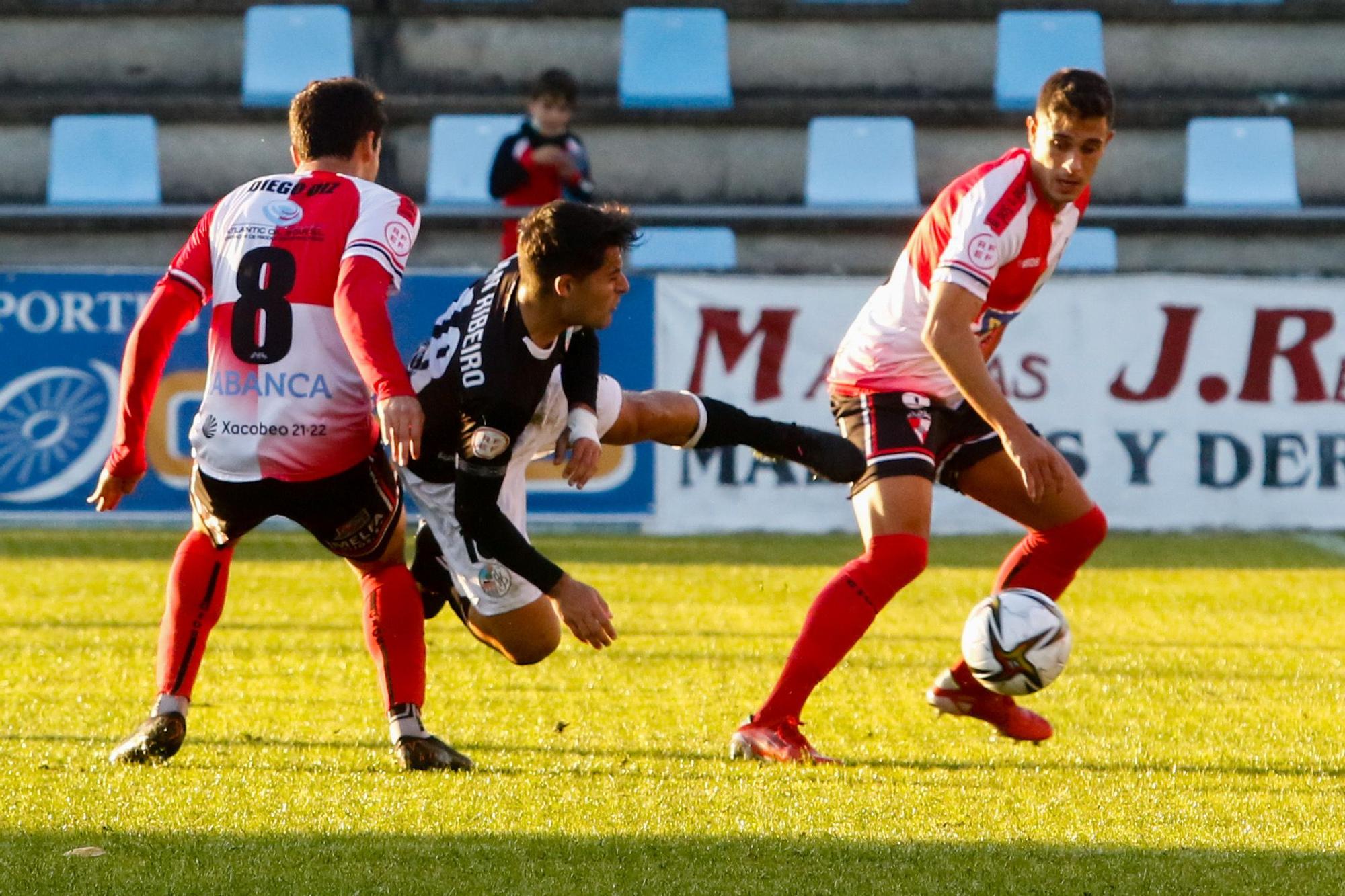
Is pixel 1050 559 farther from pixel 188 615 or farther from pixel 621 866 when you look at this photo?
pixel 188 615

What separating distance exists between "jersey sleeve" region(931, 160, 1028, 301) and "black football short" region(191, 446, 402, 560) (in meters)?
1.41

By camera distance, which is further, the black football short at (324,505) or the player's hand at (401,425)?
the black football short at (324,505)

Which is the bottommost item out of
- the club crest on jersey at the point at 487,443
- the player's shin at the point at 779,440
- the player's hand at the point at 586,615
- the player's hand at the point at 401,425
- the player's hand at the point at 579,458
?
the player's hand at the point at 586,615

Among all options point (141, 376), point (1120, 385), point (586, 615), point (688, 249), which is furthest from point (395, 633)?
point (688, 249)

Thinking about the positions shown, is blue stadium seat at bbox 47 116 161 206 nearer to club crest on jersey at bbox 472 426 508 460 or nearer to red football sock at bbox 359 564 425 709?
red football sock at bbox 359 564 425 709

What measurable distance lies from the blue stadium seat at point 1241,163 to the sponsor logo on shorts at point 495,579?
9152 millimetres

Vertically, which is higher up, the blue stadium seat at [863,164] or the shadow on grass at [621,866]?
the blue stadium seat at [863,164]

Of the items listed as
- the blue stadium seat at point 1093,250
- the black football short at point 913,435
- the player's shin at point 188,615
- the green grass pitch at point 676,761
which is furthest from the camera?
the blue stadium seat at point 1093,250

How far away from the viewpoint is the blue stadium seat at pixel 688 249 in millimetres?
12039

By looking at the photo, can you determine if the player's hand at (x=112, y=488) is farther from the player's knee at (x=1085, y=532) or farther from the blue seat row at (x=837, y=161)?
the blue seat row at (x=837, y=161)

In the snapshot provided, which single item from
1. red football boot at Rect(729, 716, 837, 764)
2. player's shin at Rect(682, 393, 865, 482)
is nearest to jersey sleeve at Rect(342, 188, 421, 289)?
player's shin at Rect(682, 393, 865, 482)

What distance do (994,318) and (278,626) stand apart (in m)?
3.17

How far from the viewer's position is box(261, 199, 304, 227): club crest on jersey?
4469 millimetres

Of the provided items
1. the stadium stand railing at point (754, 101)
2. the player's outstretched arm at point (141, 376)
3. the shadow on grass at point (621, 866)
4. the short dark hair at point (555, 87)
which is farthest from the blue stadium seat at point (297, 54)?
the shadow on grass at point (621, 866)
